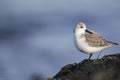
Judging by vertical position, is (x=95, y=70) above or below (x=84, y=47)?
below

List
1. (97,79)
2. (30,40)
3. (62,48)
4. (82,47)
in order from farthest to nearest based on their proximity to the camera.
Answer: (30,40) → (62,48) → (82,47) → (97,79)

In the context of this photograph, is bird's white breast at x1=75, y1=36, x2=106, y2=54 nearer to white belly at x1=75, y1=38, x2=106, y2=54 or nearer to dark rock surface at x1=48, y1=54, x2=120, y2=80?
white belly at x1=75, y1=38, x2=106, y2=54

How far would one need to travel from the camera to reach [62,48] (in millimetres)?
26297

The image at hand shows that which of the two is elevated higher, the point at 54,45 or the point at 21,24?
the point at 21,24

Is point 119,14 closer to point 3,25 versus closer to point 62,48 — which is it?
point 3,25

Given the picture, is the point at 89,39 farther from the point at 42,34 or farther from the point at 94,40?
the point at 42,34

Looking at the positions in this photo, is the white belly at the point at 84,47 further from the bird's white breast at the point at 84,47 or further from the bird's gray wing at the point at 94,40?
the bird's gray wing at the point at 94,40

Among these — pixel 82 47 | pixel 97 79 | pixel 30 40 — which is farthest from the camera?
pixel 30 40

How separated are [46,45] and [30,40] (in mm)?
3265

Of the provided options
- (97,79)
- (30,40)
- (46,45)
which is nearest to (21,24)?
(30,40)

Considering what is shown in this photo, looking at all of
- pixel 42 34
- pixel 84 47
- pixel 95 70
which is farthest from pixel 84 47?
pixel 42 34

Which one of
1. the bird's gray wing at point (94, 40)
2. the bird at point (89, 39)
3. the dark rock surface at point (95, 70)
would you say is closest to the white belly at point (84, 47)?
the bird at point (89, 39)

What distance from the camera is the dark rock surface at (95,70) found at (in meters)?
8.31

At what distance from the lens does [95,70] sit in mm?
9305
